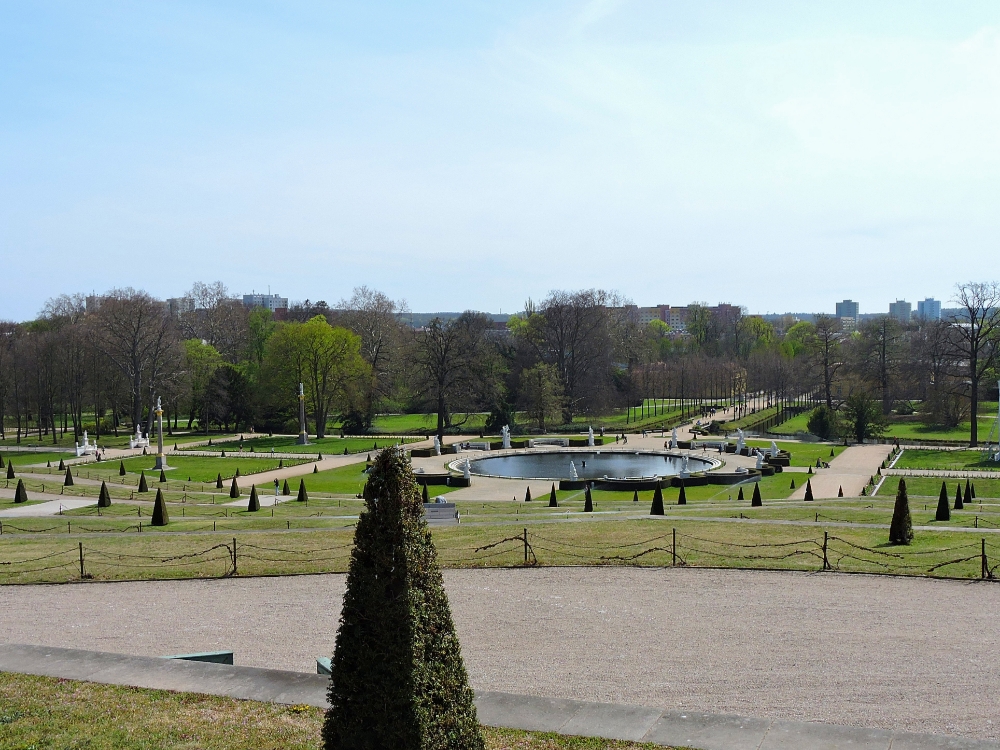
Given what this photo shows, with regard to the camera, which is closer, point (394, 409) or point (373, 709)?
point (373, 709)

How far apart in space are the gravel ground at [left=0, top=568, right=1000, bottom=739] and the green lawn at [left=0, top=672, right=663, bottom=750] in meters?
2.94

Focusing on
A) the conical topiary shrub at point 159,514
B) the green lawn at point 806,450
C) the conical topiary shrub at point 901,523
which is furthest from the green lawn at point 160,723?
the green lawn at point 806,450

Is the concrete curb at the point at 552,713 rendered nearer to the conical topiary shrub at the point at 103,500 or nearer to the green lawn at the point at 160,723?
the green lawn at the point at 160,723

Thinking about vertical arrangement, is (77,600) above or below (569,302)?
below

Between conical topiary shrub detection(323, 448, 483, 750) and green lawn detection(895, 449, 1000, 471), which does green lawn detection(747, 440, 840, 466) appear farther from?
conical topiary shrub detection(323, 448, 483, 750)

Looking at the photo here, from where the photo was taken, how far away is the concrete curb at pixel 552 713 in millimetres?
8617

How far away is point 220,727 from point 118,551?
1678 cm

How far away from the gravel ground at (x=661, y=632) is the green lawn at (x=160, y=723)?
9.65ft

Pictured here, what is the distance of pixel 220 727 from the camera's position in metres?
9.30

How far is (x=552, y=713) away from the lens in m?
9.60

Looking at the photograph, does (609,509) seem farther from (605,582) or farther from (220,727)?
(220,727)

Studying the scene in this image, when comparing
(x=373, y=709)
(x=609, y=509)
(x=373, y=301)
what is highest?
(x=373, y=301)

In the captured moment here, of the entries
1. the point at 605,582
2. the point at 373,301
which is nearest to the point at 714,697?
the point at 605,582

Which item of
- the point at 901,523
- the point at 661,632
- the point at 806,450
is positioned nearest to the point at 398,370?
the point at 806,450
